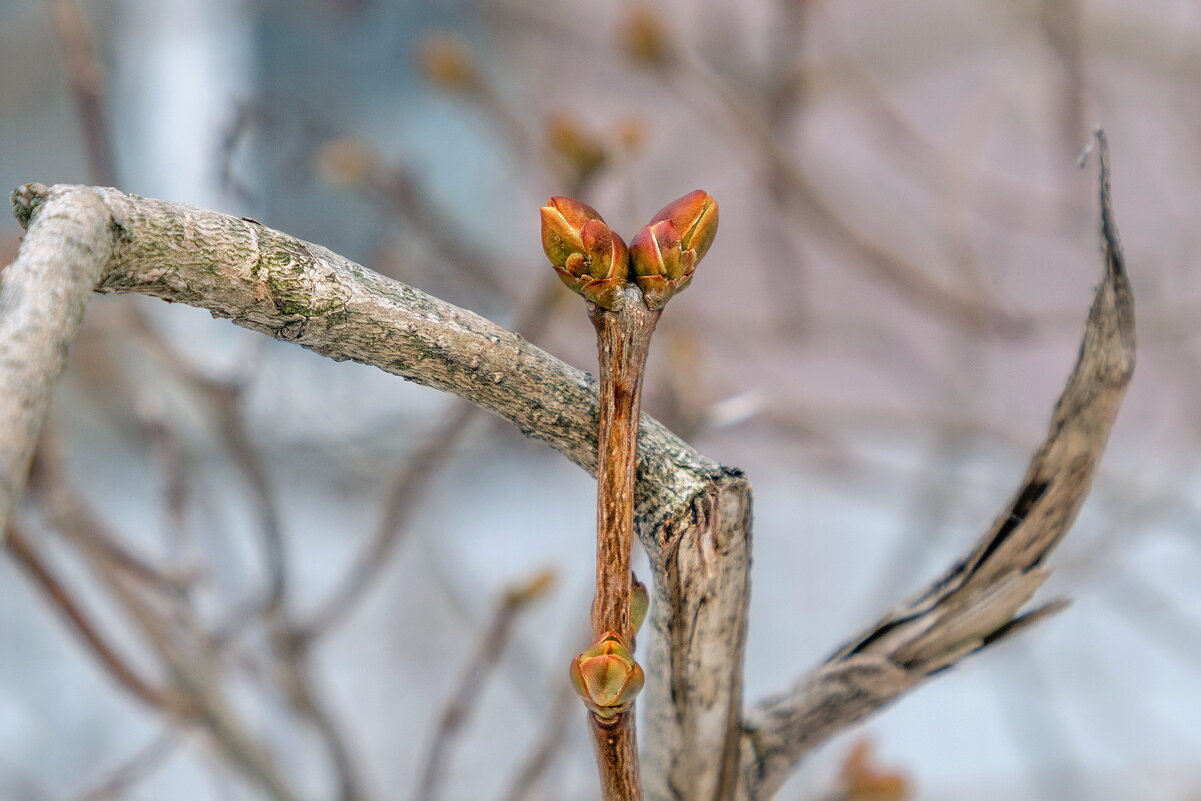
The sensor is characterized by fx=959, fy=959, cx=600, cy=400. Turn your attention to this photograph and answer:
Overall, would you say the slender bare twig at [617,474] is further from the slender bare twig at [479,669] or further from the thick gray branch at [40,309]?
the slender bare twig at [479,669]

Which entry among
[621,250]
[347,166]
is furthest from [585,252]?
[347,166]

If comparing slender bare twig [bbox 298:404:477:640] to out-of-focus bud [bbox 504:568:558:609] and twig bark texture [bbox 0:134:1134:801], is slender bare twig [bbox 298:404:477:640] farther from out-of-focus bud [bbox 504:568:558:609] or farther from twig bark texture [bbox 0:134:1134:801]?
twig bark texture [bbox 0:134:1134:801]

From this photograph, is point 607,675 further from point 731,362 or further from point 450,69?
point 731,362

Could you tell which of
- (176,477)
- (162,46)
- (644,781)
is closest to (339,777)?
(176,477)

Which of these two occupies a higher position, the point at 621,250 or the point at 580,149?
the point at 580,149

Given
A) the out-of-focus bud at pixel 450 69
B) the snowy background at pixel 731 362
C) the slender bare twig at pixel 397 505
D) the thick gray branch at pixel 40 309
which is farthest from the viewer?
the snowy background at pixel 731 362

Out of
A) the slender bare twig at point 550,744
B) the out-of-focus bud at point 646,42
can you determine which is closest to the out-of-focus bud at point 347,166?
the out-of-focus bud at point 646,42
